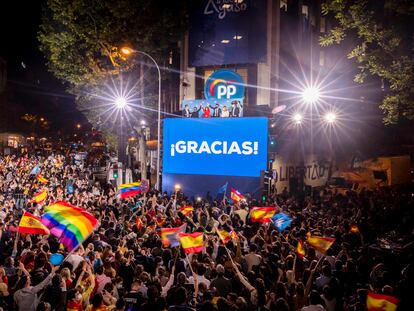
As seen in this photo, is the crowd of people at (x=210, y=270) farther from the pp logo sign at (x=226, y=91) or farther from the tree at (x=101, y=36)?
the tree at (x=101, y=36)

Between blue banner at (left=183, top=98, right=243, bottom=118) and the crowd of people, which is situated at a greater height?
blue banner at (left=183, top=98, right=243, bottom=118)

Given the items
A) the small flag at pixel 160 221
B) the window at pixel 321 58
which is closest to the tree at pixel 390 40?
the small flag at pixel 160 221

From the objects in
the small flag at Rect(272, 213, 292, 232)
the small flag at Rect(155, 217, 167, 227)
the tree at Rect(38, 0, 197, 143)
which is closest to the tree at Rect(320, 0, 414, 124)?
the small flag at Rect(272, 213, 292, 232)

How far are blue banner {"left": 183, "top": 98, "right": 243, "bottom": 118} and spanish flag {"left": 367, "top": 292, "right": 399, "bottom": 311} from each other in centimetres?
1676

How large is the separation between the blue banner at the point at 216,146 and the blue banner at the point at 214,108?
0.45 metres

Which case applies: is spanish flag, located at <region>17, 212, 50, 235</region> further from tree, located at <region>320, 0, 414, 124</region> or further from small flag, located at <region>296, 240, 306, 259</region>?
tree, located at <region>320, 0, 414, 124</region>

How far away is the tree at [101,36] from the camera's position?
24.2 metres

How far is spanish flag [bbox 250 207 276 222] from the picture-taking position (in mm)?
11935

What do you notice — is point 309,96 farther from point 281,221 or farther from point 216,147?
point 281,221

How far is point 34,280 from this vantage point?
704cm

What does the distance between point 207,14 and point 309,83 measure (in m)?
13.8

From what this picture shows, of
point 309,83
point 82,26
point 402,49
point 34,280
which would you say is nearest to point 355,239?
point 402,49

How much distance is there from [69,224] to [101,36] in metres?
18.8

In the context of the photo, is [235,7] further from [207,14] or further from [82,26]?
[82,26]
